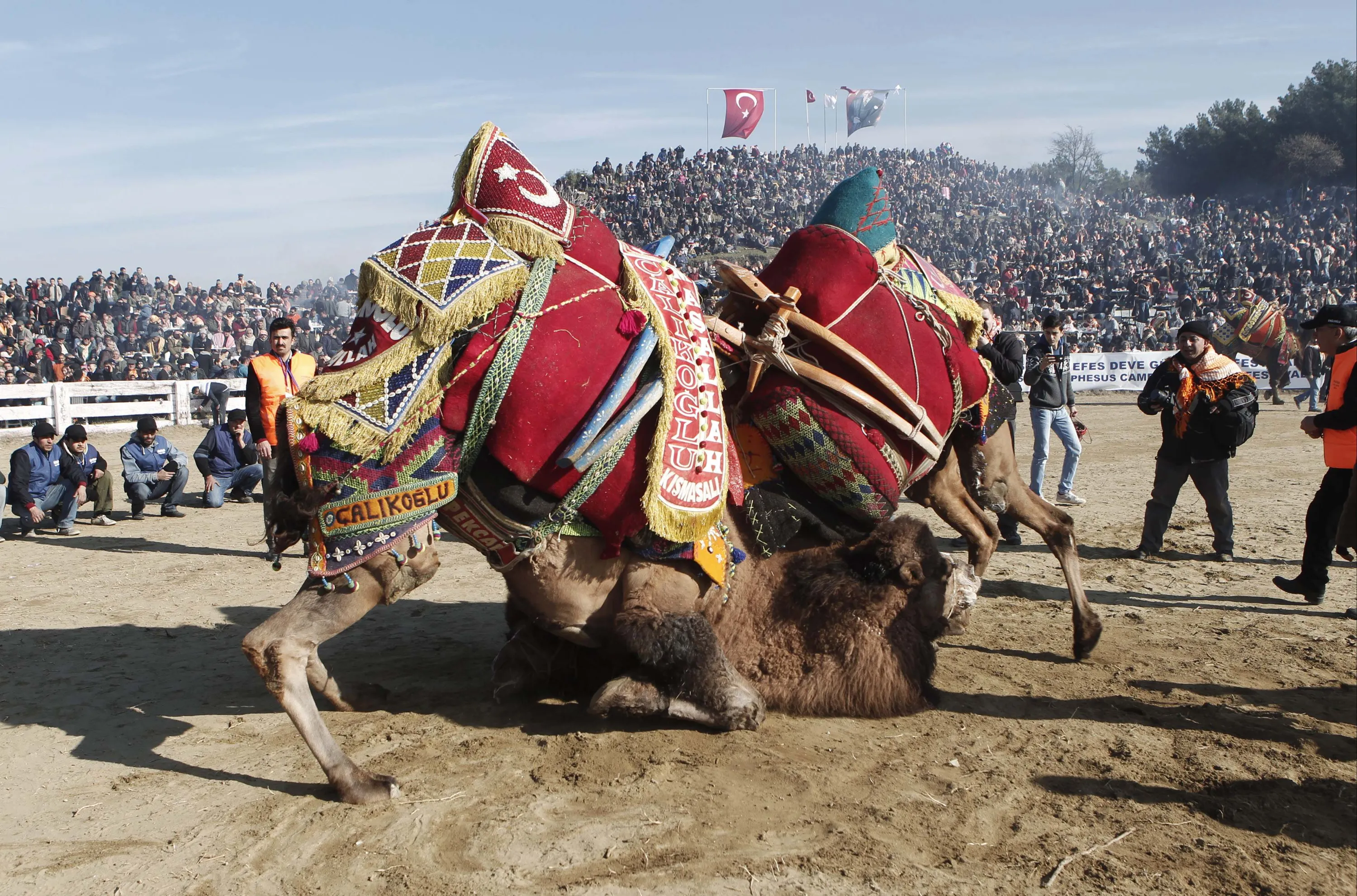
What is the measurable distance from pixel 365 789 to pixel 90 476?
8195mm

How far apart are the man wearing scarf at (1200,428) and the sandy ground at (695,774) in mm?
1437

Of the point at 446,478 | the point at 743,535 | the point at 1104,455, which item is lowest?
the point at 1104,455

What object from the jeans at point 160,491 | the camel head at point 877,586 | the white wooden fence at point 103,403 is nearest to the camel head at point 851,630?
the camel head at point 877,586

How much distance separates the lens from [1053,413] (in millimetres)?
9625

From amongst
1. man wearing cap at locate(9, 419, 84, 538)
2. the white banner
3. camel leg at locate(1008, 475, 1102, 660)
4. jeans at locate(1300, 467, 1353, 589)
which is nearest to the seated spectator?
man wearing cap at locate(9, 419, 84, 538)

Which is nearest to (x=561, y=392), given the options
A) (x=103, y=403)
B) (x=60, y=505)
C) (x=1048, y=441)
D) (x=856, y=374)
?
(x=856, y=374)

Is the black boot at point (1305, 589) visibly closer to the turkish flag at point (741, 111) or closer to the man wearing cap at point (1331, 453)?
the man wearing cap at point (1331, 453)

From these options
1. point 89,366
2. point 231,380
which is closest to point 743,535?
point 231,380

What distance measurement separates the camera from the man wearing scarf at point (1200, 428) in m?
7.31

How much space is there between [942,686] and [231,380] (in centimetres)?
1808

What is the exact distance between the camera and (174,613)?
624cm

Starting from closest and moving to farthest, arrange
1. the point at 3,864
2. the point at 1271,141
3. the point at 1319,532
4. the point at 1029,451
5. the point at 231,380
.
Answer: the point at 3,864 → the point at 1319,532 → the point at 1029,451 → the point at 231,380 → the point at 1271,141

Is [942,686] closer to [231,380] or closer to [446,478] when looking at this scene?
[446,478]

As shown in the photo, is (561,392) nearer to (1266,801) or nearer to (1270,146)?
(1266,801)
